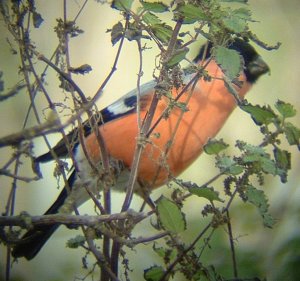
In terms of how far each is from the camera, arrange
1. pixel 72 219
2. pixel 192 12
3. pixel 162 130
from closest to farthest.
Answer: pixel 72 219
pixel 192 12
pixel 162 130

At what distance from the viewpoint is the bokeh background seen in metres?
1.67

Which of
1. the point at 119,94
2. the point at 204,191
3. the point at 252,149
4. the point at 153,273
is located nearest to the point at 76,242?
the point at 153,273

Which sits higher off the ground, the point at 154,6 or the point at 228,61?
the point at 154,6

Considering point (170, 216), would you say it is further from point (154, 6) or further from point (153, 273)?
point (154, 6)

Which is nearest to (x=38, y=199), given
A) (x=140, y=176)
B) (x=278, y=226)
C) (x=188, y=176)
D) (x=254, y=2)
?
(x=188, y=176)

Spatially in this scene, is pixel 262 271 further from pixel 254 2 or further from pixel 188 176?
pixel 254 2

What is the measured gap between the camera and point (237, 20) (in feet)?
3.53

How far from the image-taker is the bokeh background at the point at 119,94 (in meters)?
1.67

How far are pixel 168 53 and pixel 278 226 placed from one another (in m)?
0.70

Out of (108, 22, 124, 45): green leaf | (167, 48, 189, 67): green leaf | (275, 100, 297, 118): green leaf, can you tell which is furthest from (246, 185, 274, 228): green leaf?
(108, 22, 124, 45): green leaf

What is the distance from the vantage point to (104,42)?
Answer: 284 cm

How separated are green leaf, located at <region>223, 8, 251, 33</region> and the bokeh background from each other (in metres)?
0.61

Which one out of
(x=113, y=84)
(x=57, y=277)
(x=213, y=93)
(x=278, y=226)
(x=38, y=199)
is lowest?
(x=278, y=226)

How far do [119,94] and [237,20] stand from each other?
5.56 feet
